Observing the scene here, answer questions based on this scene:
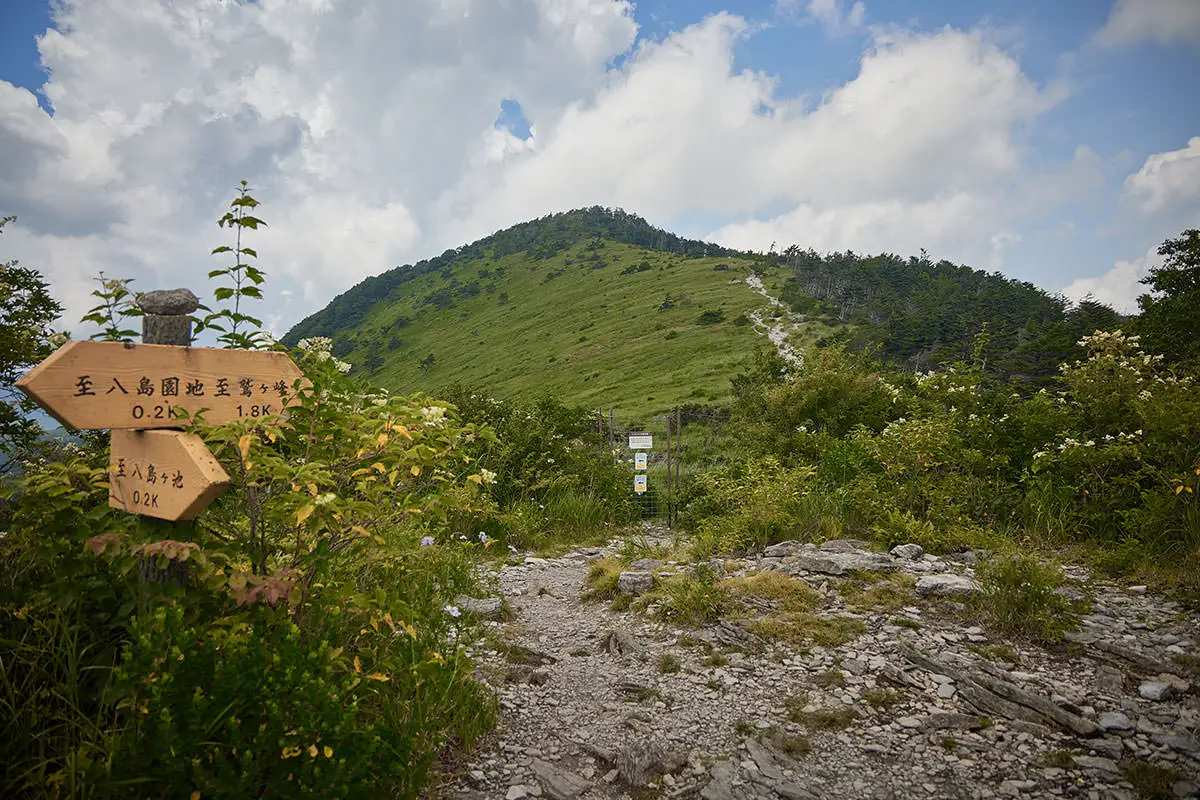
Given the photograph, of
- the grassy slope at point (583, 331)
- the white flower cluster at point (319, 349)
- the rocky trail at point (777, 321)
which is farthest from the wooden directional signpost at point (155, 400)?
the rocky trail at point (777, 321)

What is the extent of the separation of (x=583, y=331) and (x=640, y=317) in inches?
309

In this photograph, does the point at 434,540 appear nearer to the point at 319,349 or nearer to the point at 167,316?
the point at 319,349

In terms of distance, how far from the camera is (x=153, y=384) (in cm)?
256

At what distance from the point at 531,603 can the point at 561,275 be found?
4086 inches

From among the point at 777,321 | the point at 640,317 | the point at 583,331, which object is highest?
the point at 640,317

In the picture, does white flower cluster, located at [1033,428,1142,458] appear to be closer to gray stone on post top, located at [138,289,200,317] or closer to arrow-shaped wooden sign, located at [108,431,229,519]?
arrow-shaped wooden sign, located at [108,431,229,519]

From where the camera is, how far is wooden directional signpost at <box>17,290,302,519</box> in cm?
229

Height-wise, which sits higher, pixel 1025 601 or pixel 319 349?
pixel 319 349

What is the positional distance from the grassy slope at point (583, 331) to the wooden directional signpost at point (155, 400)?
27.7m

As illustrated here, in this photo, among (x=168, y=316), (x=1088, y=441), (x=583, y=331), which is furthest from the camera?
(x=583, y=331)

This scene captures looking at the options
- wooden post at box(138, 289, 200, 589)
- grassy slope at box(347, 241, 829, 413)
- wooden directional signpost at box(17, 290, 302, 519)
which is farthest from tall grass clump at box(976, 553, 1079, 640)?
grassy slope at box(347, 241, 829, 413)

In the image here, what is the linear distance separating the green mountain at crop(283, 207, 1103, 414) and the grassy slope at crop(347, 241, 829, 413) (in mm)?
340

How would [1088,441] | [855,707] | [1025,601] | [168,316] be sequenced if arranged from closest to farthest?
[168,316] → [855,707] → [1025,601] → [1088,441]

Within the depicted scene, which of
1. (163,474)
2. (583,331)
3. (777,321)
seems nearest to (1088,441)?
(163,474)
